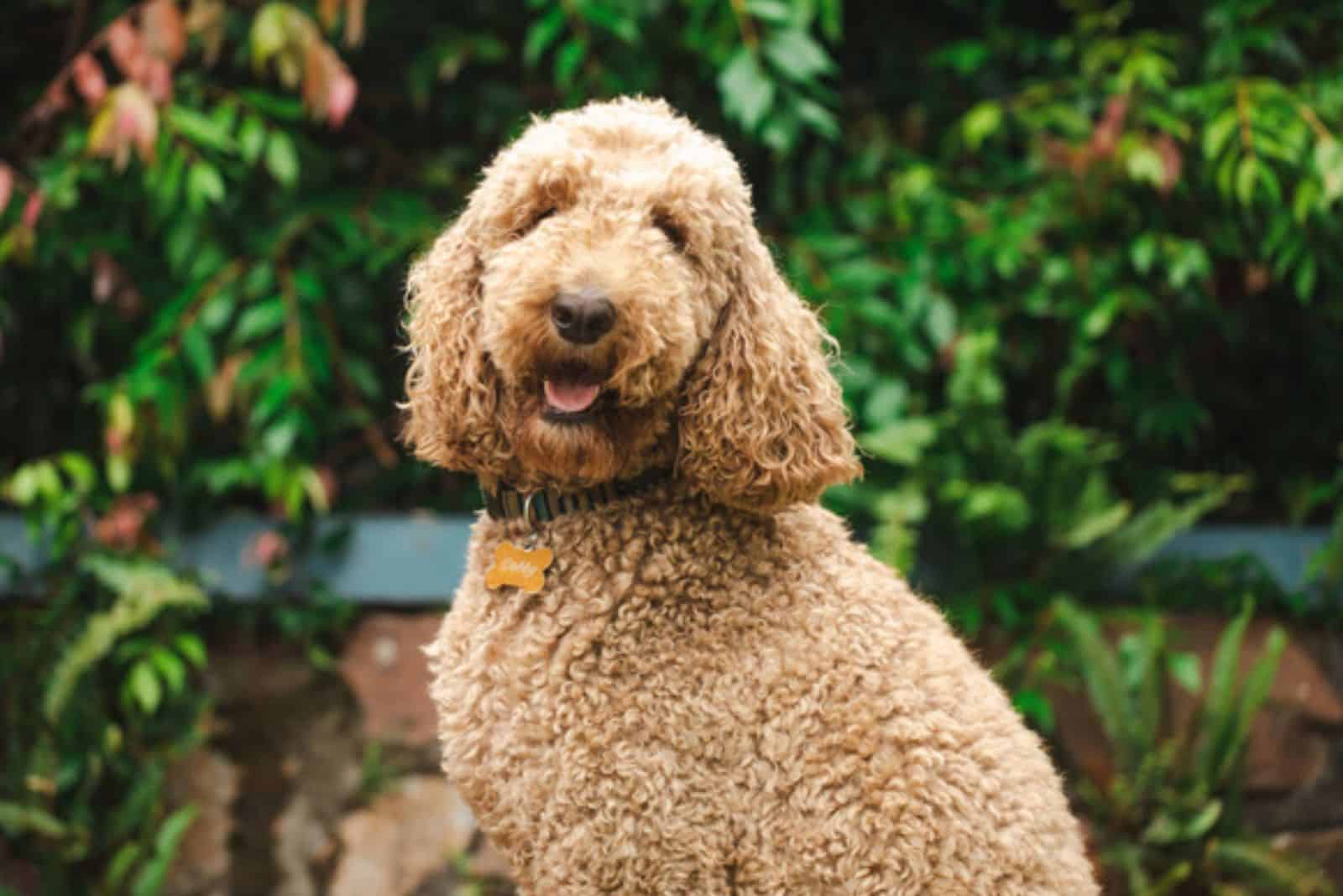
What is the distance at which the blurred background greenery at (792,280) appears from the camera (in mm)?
3404

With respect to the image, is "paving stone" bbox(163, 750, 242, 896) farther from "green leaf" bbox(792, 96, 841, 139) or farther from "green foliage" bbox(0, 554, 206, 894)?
"green leaf" bbox(792, 96, 841, 139)

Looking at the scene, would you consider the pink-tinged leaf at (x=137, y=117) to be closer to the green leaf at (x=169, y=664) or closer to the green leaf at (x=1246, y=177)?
the green leaf at (x=169, y=664)

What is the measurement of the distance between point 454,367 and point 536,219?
24 cm

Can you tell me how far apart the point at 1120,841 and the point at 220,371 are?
263 centimetres

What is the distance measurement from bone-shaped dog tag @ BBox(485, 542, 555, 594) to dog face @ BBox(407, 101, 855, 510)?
0.33 feet

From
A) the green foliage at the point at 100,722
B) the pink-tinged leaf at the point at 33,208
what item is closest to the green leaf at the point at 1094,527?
the green foliage at the point at 100,722

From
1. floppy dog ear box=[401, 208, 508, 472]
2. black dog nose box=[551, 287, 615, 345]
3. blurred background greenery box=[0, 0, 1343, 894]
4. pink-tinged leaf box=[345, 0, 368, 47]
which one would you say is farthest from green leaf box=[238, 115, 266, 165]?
black dog nose box=[551, 287, 615, 345]

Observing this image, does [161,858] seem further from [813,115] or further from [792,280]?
[813,115]

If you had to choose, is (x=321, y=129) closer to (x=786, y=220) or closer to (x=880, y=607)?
(x=786, y=220)

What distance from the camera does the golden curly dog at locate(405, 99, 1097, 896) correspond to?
1.82m

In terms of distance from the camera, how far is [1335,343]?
4176 mm

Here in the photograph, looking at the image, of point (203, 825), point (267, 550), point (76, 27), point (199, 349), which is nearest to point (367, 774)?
point (203, 825)

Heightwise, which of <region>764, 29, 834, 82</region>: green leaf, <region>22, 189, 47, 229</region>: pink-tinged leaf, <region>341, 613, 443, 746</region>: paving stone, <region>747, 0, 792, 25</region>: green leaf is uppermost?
<region>747, 0, 792, 25</region>: green leaf

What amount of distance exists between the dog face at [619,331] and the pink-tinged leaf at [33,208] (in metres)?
1.80
